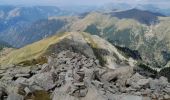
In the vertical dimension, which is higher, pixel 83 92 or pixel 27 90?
pixel 83 92

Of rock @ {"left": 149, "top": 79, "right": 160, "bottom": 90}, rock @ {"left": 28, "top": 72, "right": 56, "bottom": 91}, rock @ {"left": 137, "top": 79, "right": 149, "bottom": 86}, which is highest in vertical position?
rock @ {"left": 137, "top": 79, "right": 149, "bottom": 86}

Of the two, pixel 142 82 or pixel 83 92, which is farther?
pixel 142 82

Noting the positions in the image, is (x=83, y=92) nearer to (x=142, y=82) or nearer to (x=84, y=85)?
(x=84, y=85)

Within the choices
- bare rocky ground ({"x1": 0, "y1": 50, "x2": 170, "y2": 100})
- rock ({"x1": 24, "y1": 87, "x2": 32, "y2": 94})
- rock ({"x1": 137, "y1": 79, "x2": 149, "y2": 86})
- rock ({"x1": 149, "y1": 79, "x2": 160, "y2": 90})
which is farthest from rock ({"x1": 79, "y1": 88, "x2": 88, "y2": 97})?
rock ({"x1": 149, "y1": 79, "x2": 160, "y2": 90})

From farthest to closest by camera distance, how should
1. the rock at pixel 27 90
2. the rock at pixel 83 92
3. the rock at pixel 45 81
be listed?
1. the rock at pixel 45 81
2. the rock at pixel 27 90
3. the rock at pixel 83 92

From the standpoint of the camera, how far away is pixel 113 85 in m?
77.4

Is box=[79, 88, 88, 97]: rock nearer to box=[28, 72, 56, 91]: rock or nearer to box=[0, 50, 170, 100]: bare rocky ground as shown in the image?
box=[0, 50, 170, 100]: bare rocky ground

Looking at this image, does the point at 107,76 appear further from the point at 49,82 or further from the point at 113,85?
the point at 49,82

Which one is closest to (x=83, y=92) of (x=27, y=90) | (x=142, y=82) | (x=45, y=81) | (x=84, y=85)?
(x=84, y=85)

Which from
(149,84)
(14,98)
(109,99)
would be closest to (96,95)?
(109,99)

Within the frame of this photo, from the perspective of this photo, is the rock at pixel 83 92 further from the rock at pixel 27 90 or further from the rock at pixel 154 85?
the rock at pixel 154 85

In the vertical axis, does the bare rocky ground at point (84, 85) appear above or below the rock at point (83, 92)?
below

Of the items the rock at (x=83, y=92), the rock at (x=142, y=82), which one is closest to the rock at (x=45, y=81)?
the rock at (x=142, y=82)

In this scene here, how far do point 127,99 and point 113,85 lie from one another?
19.3 metres
